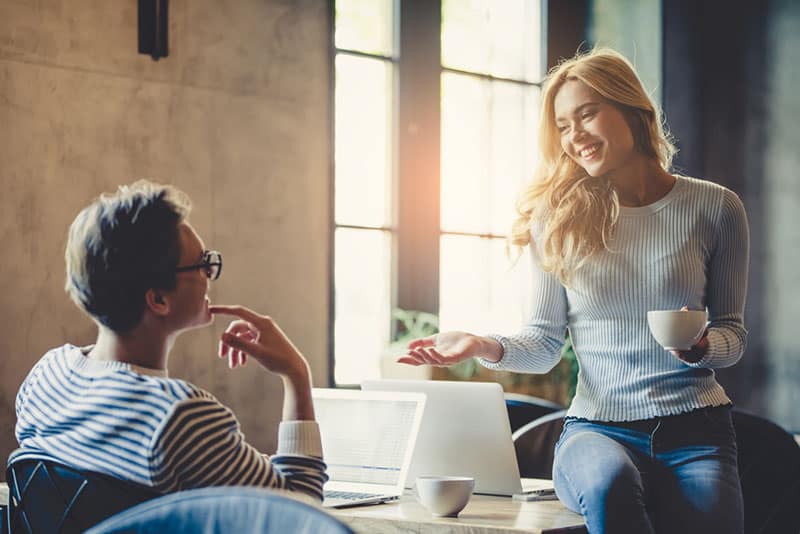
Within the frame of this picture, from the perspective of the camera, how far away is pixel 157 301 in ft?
5.02

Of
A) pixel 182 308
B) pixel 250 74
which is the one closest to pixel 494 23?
pixel 250 74

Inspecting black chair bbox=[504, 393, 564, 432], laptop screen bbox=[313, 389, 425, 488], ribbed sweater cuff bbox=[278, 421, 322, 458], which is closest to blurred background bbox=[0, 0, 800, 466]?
black chair bbox=[504, 393, 564, 432]

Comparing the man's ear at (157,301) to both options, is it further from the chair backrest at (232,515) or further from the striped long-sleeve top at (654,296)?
the striped long-sleeve top at (654,296)

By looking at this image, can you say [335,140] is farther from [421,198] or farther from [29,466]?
[29,466]

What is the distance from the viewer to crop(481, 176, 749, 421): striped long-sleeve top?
2045 millimetres

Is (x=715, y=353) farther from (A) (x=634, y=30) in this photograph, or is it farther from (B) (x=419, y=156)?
(A) (x=634, y=30)

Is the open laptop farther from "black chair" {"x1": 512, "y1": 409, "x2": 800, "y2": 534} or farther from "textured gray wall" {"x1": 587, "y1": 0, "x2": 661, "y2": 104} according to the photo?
"textured gray wall" {"x1": 587, "y1": 0, "x2": 661, "y2": 104}

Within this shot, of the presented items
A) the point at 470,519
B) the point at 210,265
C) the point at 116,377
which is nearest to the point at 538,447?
the point at 470,519

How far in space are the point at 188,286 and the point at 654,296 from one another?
98 centimetres

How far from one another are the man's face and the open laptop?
0.64 meters

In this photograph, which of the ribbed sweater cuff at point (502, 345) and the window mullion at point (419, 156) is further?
the window mullion at point (419, 156)

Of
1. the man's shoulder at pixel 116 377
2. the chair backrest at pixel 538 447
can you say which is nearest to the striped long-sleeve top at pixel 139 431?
the man's shoulder at pixel 116 377

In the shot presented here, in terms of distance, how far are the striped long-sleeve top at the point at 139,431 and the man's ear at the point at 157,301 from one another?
0.28 ft

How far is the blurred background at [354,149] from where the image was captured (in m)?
3.89
